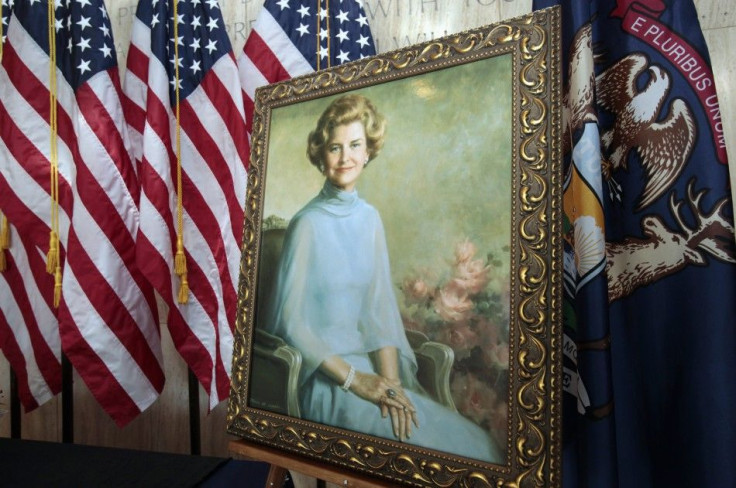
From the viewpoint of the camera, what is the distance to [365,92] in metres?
0.89

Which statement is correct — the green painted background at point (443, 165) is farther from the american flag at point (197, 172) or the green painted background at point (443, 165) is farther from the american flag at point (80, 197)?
the american flag at point (80, 197)

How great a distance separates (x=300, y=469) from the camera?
0.85 metres

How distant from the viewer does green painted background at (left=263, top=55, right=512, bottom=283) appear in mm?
724

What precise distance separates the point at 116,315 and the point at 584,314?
1435 millimetres

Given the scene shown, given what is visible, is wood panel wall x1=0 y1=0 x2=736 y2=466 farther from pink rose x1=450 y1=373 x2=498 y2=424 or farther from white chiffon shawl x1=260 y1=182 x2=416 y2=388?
pink rose x1=450 y1=373 x2=498 y2=424

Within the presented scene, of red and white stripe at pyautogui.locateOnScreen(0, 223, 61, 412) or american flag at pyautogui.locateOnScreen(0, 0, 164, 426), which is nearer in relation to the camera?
american flag at pyautogui.locateOnScreen(0, 0, 164, 426)

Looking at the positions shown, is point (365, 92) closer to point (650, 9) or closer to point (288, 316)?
point (288, 316)

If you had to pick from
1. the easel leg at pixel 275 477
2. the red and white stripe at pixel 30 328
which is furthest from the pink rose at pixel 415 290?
the red and white stripe at pixel 30 328

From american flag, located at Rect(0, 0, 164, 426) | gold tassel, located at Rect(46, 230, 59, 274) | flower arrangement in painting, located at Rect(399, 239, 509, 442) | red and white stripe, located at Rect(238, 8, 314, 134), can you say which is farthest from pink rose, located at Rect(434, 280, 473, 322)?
gold tassel, located at Rect(46, 230, 59, 274)

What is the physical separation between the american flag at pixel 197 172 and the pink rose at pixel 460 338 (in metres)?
0.98

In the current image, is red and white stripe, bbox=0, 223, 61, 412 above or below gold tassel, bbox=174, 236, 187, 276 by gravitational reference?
below

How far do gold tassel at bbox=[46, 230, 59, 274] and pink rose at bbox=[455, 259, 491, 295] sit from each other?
4.73ft

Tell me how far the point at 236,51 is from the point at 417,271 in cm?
132

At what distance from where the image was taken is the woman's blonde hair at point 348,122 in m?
0.86
